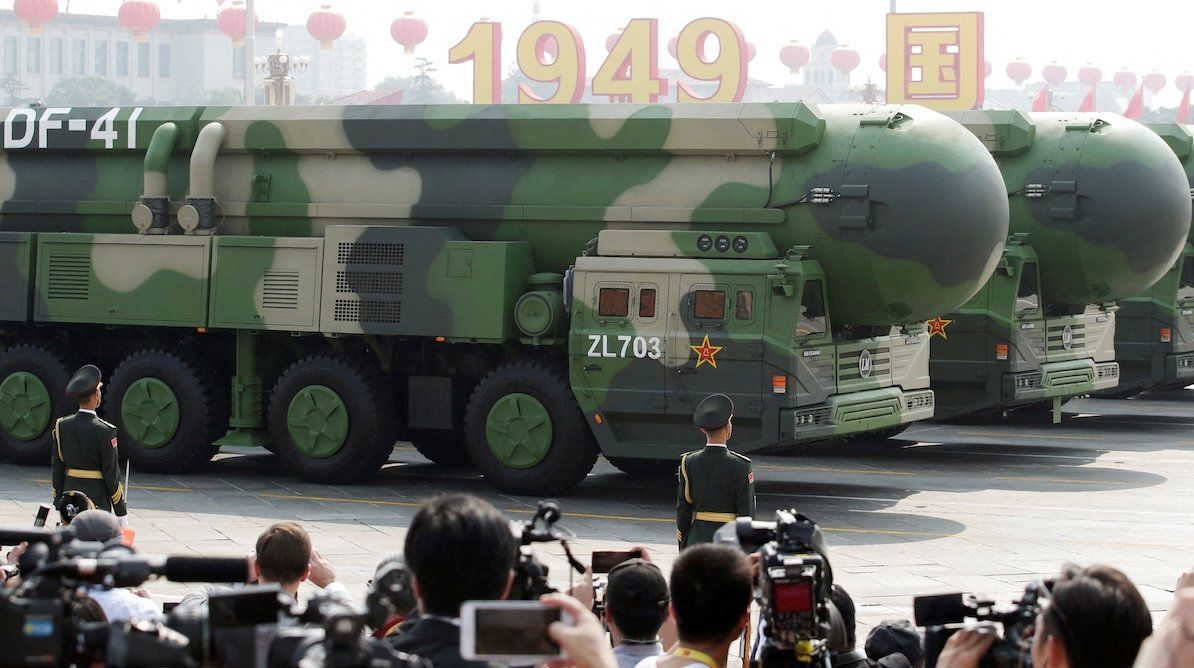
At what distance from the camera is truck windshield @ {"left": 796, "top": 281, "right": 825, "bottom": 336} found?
15297 millimetres

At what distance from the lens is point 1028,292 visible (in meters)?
20.1

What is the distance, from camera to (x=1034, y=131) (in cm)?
2006

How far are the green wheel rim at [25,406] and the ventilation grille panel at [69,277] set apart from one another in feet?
2.78

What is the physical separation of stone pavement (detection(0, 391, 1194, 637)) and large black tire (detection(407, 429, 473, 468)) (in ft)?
0.70

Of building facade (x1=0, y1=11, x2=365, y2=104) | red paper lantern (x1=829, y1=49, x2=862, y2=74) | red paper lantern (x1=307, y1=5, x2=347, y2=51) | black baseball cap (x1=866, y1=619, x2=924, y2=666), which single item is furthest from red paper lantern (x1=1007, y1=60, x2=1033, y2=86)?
black baseball cap (x1=866, y1=619, x2=924, y2=666)

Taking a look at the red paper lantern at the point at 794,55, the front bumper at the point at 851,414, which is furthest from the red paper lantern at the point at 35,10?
the front bumper at the point at 851,414

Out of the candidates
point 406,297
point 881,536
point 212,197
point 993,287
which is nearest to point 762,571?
point 881,536

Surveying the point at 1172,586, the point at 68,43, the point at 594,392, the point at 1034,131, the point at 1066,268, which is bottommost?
the point at 1172,586

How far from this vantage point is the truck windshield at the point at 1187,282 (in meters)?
23.9

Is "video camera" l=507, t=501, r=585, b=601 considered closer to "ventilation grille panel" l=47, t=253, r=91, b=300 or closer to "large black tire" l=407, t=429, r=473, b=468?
"large black tire" l=407, t=429, r=473, b=468

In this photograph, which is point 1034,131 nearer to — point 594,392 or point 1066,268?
point 1066,268

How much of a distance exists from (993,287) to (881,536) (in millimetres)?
5734

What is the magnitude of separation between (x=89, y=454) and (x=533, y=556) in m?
7.50

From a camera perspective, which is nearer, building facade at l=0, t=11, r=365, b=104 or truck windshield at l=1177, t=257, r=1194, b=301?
truck windshield at l=1177, t=257, r=1194, b=301
